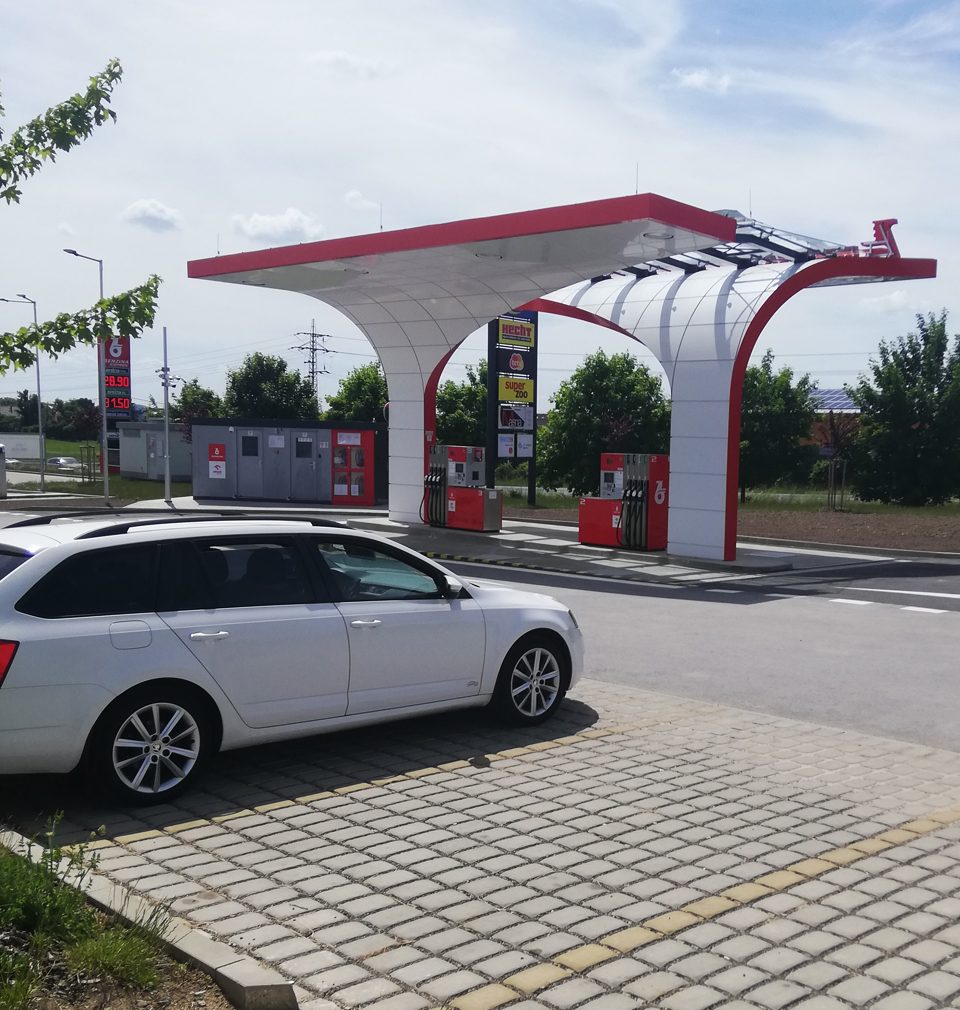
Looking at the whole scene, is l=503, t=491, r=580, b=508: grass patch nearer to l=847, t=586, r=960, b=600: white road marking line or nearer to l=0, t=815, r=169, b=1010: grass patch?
l=847, t=586, r=960, b=600: white road marking line

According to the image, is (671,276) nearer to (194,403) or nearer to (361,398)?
(361,398)

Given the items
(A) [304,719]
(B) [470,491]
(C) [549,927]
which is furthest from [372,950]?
(B) [470,491]

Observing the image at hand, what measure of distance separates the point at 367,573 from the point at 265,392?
52.9m

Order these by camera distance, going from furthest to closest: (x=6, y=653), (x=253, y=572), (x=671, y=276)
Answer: (x=671, y=276), (x=253, y=572), (x=6, y=653)

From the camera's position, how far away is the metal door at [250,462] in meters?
34.6

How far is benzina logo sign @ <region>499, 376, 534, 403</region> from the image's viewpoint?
3047 cm

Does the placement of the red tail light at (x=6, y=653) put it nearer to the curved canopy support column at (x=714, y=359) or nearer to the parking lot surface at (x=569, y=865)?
the parking lot surface at (x=569, y=865)

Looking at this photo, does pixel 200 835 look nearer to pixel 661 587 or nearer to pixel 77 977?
pixel 77 977

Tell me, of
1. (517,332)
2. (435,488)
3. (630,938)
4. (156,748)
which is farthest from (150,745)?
(517,332)

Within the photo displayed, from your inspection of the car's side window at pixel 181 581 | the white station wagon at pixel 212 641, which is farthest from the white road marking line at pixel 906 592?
the car's side window at pixel 181 581

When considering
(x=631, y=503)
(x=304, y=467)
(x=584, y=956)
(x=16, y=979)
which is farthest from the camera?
(x=304, y=467)

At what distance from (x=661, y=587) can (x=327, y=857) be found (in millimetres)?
11552

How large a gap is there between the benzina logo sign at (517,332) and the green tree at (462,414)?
15.9 m

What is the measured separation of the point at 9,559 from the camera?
18.9 ft
